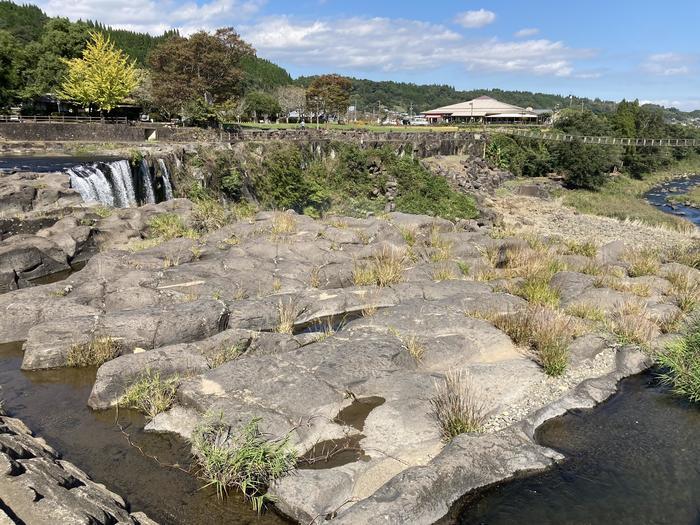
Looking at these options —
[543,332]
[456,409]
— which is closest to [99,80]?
[543,332]

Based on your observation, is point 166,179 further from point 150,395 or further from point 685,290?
point 685,290

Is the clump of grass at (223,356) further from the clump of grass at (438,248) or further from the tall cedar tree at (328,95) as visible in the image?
the tall cedar tree at (328,95)

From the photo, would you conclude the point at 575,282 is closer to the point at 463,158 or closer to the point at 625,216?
the point at 625,216

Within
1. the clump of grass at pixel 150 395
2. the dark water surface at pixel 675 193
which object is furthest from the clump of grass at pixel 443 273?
the dark water surface at pixel 675 193

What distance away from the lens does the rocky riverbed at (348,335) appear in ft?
24.3

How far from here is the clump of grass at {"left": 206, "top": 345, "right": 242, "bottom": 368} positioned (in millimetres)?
9617

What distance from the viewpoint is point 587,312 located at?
12.1 m

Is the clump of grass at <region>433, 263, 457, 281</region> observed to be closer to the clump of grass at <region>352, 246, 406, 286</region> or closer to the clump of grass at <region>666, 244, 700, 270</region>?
the clump of grass at <region>352, 246, 406, 286</region>

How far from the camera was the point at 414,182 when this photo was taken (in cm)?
4012

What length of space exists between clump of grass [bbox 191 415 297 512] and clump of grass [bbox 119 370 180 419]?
1377 millimetres

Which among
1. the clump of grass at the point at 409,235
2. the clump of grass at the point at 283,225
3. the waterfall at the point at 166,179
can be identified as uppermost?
the waterfall at the point at 166,179

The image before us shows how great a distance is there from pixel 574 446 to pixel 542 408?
810mm

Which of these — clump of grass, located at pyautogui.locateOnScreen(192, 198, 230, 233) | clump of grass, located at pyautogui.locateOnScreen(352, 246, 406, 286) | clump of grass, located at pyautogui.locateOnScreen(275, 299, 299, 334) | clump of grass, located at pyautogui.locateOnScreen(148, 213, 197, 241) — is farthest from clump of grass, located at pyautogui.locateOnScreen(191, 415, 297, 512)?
clump of grass, located at pyautogui.locateOnScreen(192, 198, 230, 233)

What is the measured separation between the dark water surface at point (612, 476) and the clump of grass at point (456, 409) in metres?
0.94
